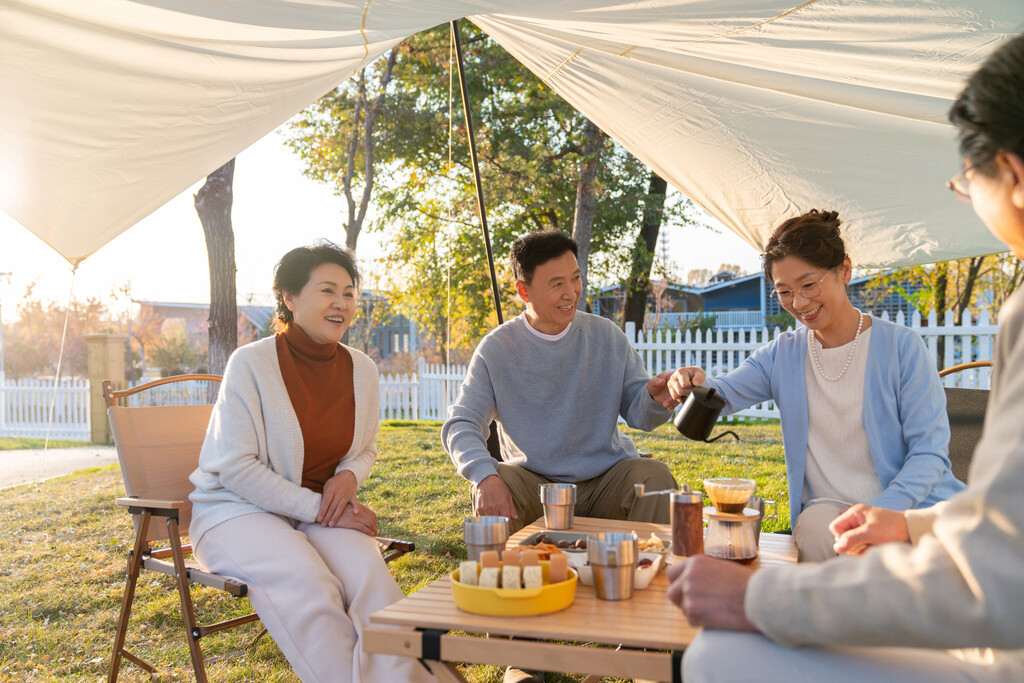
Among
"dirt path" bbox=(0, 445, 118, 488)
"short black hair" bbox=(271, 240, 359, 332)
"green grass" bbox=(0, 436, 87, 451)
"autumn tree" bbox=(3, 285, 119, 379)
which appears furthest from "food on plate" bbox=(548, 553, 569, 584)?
"autumn tree" bbox=(3, 285, 119, 379)

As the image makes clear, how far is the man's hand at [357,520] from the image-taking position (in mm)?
2717

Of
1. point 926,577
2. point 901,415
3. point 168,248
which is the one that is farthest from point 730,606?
point 168,248

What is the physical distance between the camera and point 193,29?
253 cm

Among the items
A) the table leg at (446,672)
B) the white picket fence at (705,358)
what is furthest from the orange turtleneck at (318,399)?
the white picket fence at (705,358)

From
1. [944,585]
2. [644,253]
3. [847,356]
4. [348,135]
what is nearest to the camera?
[944,585]

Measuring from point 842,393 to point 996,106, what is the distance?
175 cm

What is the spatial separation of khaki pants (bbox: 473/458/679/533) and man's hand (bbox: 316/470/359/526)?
466 mm

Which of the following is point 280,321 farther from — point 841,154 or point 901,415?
point 841,154

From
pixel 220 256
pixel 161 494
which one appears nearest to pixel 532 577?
pixel 161 494

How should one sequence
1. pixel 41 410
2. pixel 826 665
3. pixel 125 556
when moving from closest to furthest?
pixel 826 665 → pixel 125 556 → pixel 41 410

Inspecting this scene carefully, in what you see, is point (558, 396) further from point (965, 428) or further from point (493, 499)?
point (965, 428)

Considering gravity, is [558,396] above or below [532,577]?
above

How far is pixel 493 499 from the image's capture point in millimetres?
2818

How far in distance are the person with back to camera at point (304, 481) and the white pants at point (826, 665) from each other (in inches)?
46.5
